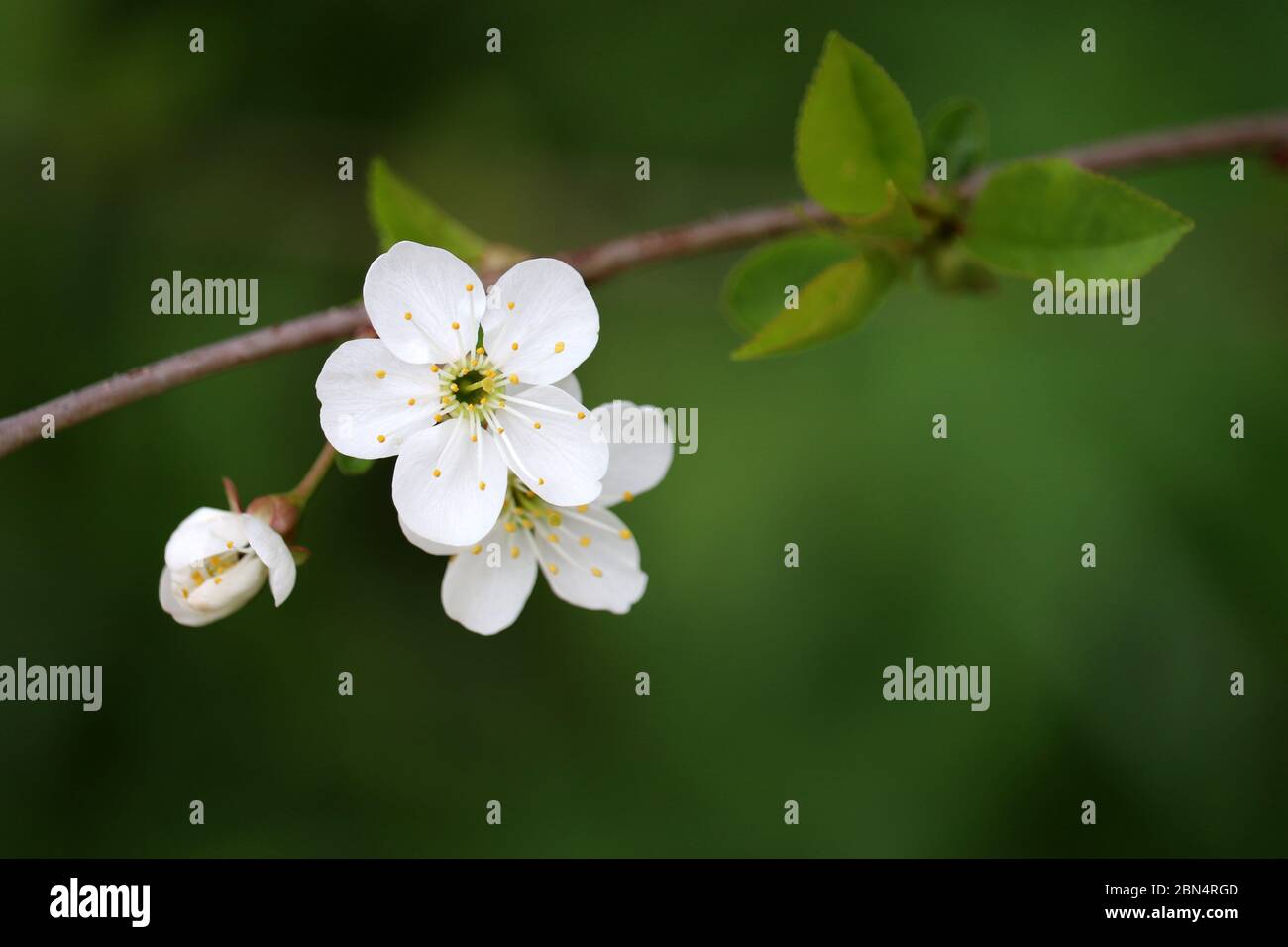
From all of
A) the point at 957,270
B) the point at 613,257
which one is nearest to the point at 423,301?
the point at 613,257

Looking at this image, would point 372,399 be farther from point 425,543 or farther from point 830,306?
point 830,306

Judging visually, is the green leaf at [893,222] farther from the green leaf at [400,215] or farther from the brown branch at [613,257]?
the green leaf at [400,215]

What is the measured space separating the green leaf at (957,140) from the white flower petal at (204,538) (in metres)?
0.95

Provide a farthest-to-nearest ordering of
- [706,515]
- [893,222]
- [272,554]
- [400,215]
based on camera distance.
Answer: [706,515] < [400,215] < [893,222] < [272,554]

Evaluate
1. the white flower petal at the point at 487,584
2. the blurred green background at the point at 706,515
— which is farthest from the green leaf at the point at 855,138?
the blurred green background at the point at 706,515

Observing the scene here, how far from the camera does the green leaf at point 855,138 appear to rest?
1.26 m

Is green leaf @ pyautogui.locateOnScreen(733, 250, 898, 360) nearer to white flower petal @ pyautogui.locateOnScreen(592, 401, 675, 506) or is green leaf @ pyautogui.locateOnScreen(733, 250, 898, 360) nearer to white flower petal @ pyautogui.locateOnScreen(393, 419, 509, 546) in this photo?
white flower petal @ pyautogui.locateOnScreen(592, 401, 675, 506)

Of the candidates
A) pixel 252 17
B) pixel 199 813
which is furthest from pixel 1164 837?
pixel 252 17

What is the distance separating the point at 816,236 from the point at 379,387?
0.59 m

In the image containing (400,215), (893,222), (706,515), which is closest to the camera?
(893,222)

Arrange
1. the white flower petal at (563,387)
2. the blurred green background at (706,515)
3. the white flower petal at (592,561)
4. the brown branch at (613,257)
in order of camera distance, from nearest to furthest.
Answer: the brown branch at (613,257), the white flower petal at (563,387), the white flower petal at (592,561), the blurred green background at (706,515)

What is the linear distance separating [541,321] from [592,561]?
32 cm

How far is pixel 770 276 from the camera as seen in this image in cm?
142
